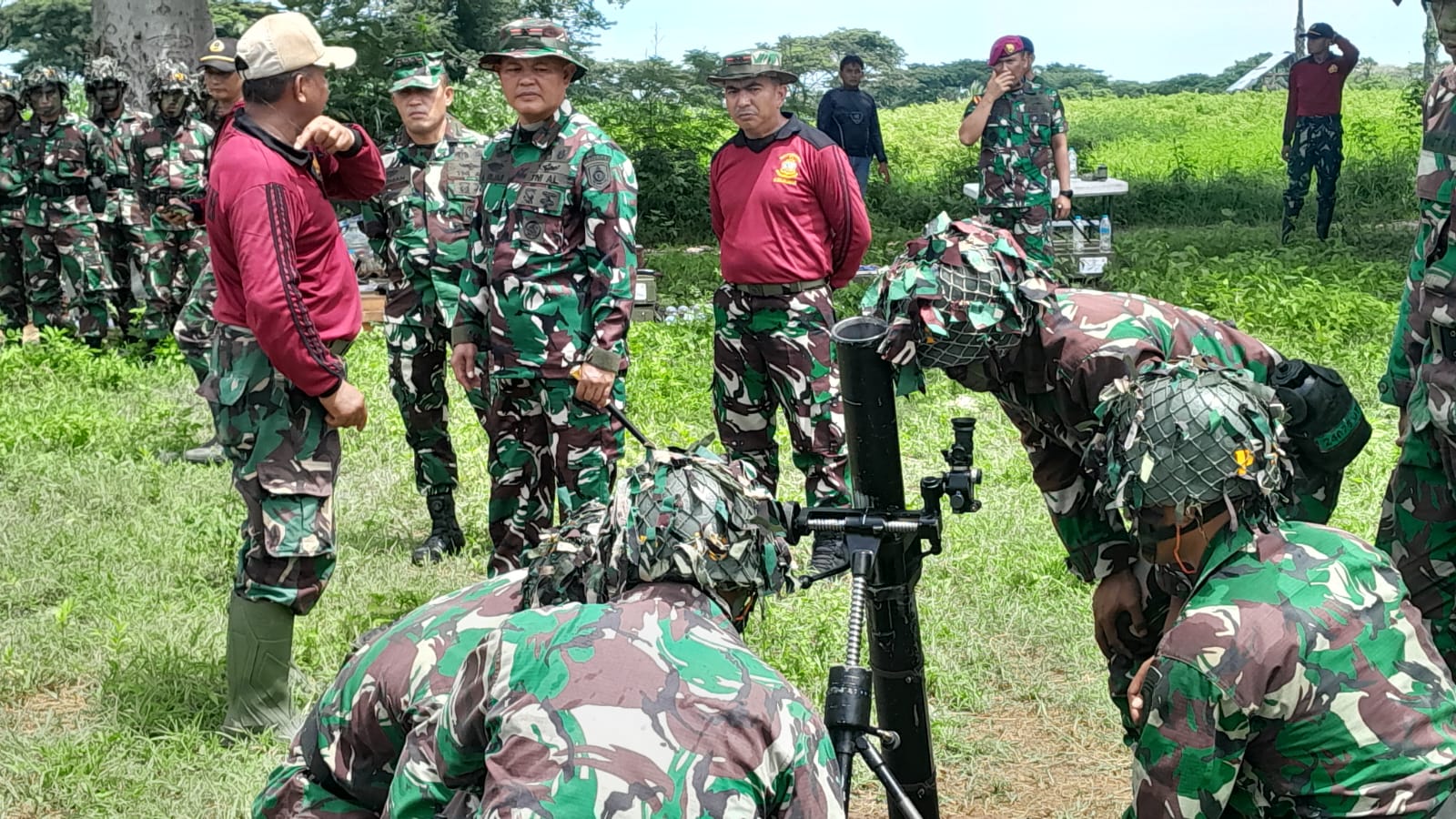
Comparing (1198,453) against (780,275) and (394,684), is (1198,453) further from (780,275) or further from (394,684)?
(780,275)

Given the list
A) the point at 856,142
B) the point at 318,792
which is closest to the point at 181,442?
the point at 318,792

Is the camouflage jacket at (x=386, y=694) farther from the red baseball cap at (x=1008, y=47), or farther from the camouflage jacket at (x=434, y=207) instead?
the red baseball cap at (x=1008, y=47)

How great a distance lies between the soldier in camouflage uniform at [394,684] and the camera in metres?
2.61

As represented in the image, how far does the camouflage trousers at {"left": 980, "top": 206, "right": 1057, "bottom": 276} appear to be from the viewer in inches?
424

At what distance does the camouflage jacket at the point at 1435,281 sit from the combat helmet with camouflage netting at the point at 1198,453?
1296 millimetres

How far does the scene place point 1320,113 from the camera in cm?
1447

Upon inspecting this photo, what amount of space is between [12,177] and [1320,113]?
1211 cm

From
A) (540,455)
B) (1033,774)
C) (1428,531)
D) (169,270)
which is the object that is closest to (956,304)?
(1428,531)

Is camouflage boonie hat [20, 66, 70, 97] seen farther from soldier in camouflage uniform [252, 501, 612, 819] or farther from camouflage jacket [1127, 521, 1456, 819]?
camouflage jacket [1127, 521, 1456, 819]

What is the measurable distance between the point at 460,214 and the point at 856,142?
336 inches

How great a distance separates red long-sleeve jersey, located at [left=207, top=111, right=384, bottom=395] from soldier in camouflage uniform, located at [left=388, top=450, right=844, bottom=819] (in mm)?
1952

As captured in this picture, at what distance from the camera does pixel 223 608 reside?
5715mm

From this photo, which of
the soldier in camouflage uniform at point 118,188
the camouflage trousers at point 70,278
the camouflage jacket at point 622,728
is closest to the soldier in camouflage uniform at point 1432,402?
the camouflage jacket at point 622,728

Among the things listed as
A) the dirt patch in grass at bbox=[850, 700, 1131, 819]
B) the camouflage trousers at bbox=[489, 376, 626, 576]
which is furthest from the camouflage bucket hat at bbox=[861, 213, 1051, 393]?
the camouflage trousers at bbox=[489, 376, 626, 576]
